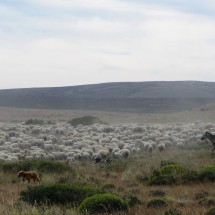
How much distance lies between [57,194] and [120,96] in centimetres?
9042

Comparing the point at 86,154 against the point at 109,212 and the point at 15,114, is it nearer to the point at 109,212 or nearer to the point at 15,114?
the point at 109,212

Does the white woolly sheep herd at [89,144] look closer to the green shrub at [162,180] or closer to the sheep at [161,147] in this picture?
the sheep at [161,147]

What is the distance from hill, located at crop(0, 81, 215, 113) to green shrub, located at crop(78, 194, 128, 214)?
7071cm

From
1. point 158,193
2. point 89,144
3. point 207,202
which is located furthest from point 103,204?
point 89,144

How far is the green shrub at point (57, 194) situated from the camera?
10.1m

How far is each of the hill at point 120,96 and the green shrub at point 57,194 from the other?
6969 centimetres

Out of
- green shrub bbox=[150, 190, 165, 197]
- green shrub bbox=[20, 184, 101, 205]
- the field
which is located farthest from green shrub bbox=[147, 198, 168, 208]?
green shrub bbox=[150, 190, 165, 197]

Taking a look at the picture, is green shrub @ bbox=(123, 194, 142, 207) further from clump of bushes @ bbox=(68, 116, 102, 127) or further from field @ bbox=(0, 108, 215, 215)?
clump of bushes @ bbox=(68, 116, 102, 127)

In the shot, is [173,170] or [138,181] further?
[173,170]

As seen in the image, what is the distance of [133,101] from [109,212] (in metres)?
84.1

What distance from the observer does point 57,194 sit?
10.3m

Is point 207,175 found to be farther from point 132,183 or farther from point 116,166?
point 116,166

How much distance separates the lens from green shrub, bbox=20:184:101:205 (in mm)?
10055

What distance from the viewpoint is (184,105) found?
84750 millimetres
